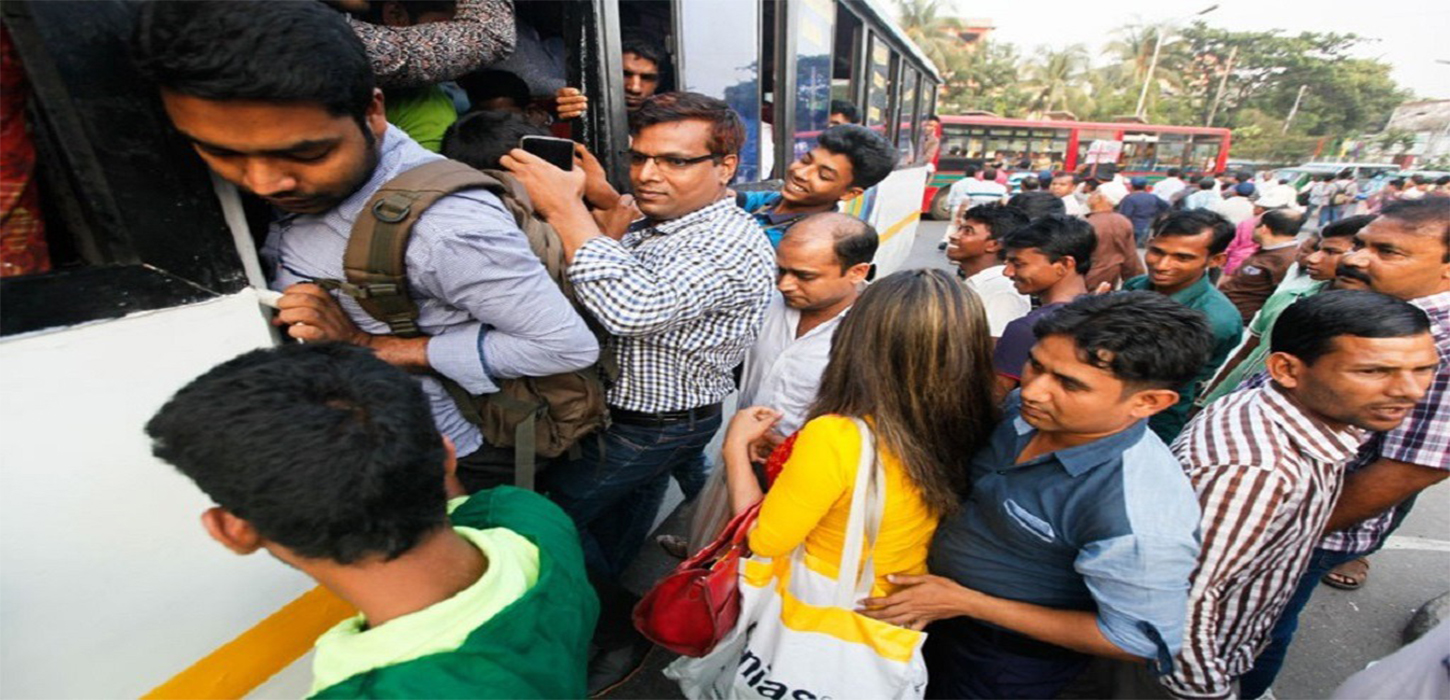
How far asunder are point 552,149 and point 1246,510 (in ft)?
5.89

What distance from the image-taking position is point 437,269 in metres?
1.15

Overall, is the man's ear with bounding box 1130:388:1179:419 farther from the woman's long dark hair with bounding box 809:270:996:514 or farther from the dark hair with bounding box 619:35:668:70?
the dark hair with bounding box 619:35:668:70

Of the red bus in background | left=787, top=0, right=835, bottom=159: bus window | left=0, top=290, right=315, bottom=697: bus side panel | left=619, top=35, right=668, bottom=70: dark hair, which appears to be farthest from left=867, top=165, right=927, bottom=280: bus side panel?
the red bus in background

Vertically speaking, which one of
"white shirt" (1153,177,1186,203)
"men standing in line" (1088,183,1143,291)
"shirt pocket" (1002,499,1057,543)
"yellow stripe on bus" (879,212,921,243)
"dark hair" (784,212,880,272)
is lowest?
"white shirt" (1153,177,1186,203)

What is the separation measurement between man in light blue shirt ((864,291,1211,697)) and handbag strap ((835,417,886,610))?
0.07m

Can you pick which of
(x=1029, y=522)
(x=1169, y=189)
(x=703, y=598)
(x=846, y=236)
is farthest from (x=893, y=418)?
(x=1169, y=189)

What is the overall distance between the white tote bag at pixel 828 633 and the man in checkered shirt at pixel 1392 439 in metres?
1.42

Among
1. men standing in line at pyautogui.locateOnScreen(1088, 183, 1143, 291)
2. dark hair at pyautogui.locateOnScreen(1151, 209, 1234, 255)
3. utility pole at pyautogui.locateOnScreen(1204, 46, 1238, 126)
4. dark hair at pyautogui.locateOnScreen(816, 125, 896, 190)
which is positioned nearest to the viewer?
dark hair at pyautogui.locateOnScreen(816, 125, 896, 190)

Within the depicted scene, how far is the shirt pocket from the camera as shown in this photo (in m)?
1.31

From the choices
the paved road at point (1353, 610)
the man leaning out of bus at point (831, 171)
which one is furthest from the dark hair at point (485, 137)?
the paved road at point (1353, 610)

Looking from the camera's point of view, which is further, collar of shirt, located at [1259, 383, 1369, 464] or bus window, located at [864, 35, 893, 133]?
bus window, located at [864, 35, 893, 133]

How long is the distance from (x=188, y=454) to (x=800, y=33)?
3462 millimetres

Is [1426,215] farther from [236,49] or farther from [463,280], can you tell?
[236,49]

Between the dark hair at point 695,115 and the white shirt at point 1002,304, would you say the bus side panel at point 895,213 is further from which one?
the dark hair at point 695,115
